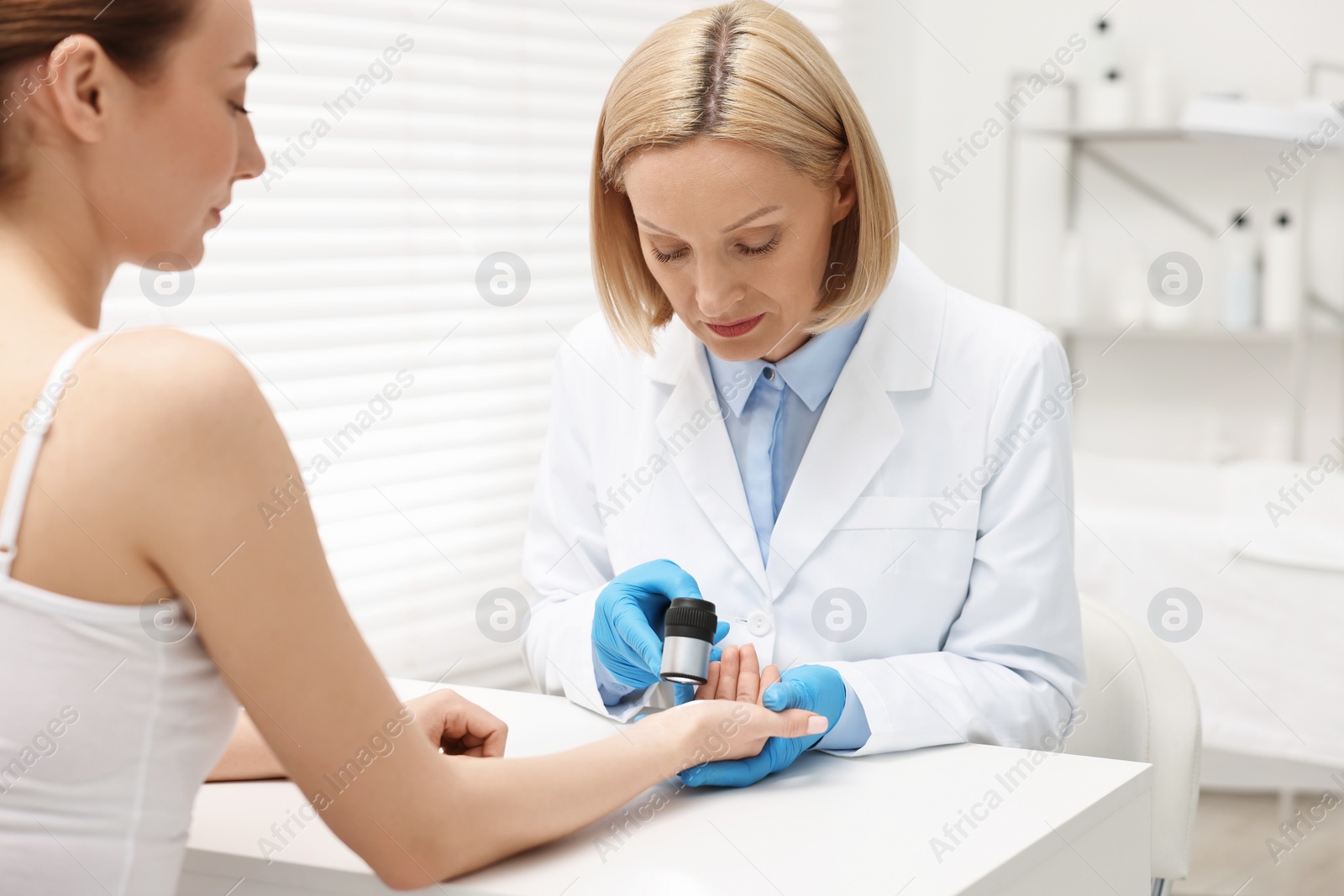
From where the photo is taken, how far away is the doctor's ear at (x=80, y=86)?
0.68 meters

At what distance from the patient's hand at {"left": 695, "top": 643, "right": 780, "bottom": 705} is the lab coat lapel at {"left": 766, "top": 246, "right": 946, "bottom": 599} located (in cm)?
18

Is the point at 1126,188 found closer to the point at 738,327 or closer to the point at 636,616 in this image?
the point at 738,327

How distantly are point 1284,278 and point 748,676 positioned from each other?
242 centimetres

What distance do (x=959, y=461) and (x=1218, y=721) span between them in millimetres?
1335

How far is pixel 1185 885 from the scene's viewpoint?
231cm

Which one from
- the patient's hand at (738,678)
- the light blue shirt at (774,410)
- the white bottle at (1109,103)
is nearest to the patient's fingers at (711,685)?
the patient's hand at (738,678)

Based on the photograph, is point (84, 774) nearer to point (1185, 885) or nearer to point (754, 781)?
point (754, 781)

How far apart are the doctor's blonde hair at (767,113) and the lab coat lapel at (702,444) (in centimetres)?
16

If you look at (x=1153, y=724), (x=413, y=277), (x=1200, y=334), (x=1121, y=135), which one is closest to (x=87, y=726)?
(x=1153, y=724)

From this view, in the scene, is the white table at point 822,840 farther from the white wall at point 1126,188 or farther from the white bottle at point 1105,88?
the white bottle at point 1105,88

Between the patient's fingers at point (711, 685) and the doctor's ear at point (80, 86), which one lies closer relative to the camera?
the doctor's ear at point (80, 86)

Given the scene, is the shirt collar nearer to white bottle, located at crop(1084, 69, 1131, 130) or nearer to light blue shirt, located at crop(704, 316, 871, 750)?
light blue shirt, located at crop(704, 316, 871, 750)

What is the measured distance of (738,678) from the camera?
108 cm

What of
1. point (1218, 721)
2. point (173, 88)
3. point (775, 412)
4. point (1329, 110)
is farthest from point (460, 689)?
point (1329, 110)
